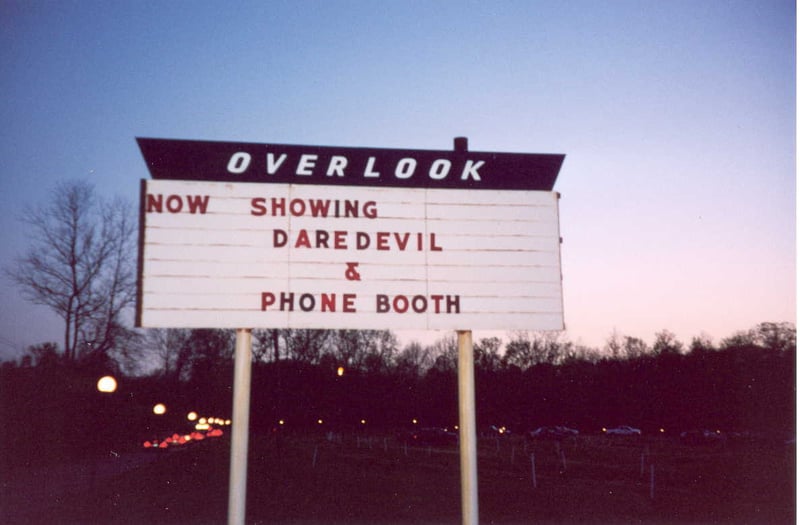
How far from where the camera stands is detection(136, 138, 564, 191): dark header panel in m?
6.50

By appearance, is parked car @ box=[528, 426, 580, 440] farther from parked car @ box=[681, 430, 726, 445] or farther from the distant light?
the distant light

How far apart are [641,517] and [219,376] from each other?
56.1 meters

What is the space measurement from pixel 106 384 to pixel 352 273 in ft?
19.4

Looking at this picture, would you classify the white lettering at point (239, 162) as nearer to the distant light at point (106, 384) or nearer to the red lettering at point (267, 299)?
the red lettering at point (267, 299)

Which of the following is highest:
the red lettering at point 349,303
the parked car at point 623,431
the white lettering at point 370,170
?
the white lettering at point 370,170

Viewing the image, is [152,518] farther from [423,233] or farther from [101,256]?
[101,256]

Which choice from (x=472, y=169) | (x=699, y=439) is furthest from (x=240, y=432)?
(x=699, y=439)

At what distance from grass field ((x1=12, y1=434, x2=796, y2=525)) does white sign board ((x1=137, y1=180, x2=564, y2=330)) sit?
981 centimetres

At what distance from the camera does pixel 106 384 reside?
1028 centimetres

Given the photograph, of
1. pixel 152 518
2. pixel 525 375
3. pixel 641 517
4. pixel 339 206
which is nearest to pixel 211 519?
pixel 152 518

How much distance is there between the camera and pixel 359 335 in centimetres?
7269

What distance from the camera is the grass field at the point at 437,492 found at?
1598 centimetres

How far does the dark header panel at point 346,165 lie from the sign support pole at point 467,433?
1.69 metres

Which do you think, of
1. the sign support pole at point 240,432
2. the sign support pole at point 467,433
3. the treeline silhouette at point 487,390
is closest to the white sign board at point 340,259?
the sign support pole at point 240,432
